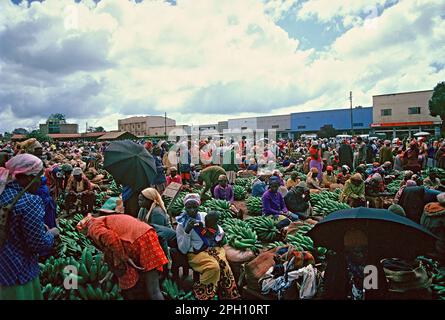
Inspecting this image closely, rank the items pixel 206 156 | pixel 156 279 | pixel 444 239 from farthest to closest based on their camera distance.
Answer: pixel 206 156 → pixel 444 239 → pixel 156 279

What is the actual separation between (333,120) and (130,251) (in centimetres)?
5237

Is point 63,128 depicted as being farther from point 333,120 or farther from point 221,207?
point 221,207

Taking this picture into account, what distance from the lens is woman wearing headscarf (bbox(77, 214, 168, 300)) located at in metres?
2.99

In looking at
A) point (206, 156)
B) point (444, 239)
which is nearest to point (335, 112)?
point (206, 156)

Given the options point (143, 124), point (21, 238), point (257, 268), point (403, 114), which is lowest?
point (257, 268)

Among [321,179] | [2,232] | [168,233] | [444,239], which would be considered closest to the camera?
[2,232]

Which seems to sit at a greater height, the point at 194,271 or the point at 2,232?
the point at 2,232

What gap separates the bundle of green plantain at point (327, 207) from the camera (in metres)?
8.08

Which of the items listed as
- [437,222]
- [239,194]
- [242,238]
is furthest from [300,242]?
[239,194]

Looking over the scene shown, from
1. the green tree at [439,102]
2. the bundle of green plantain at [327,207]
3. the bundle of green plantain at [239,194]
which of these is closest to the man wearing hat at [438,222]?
the bundle of green plantain at [327,207]

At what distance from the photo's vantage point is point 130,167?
4.89 m

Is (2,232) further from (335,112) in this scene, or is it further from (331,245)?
(335,112)

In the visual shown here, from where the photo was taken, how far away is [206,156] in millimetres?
13820
